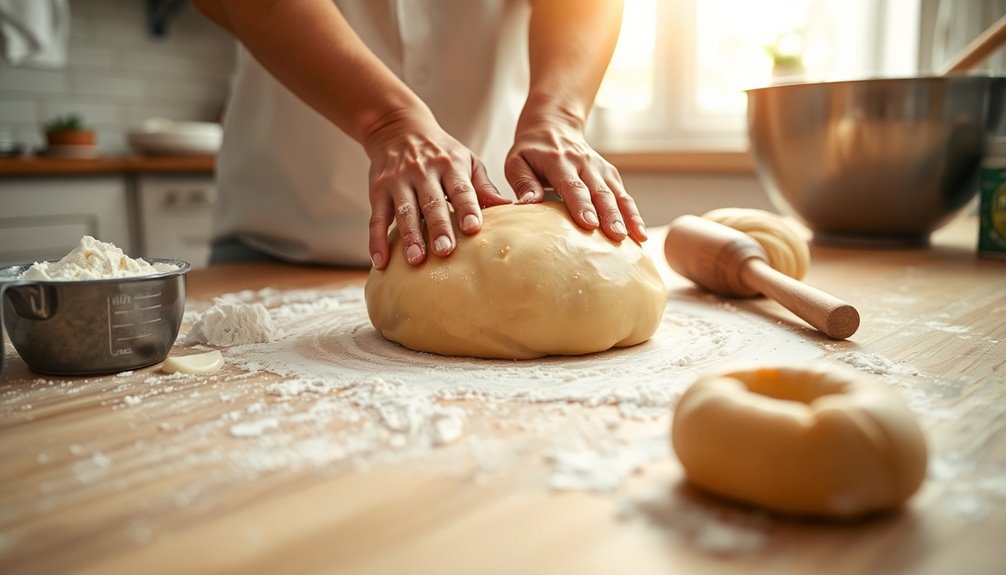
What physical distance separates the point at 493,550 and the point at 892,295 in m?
1.00

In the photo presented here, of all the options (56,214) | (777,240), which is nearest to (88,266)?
(777,240)

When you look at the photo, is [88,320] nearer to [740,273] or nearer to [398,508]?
[398,508]

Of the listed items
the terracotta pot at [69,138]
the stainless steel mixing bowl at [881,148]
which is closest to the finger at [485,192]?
the stainless steel mixing bowl at [881,148]

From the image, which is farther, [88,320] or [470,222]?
[470,222]

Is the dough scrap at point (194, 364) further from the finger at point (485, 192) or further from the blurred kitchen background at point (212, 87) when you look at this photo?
the blurred kitchen background at point (212, 87)

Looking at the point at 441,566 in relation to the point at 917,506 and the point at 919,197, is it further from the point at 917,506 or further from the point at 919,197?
the point at 919,197

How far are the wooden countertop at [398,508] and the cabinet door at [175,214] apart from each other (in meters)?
2.17

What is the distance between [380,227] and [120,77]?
279cm

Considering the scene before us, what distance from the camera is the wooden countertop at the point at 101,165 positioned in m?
2.45

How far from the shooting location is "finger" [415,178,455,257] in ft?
3.10

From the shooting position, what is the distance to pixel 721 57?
307 centimetres

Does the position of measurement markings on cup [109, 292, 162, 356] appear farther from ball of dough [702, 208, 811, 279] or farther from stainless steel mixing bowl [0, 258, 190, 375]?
ball of dough [702, 208, 811, 279]

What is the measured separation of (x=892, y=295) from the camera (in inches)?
48.7

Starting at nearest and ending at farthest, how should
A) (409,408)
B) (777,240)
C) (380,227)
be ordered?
(409,408) < (380,227) < (777,240)
